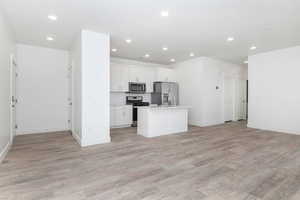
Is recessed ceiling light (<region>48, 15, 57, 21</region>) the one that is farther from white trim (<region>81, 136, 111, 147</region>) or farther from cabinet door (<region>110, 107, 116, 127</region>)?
cabinet door (<region>110, 107, 116, 127</region>)

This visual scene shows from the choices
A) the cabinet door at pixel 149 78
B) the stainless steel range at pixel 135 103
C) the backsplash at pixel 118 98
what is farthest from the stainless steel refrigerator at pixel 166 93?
the backsplash at pixel 118 98

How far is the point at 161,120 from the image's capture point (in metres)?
4.73

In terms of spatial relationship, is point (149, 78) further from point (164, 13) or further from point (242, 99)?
point (242, 99)

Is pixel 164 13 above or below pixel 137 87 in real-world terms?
above

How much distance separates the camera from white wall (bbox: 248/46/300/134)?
4.86 meters

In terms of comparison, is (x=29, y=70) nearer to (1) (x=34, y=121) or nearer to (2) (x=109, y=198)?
(1) (x=34, y=121)

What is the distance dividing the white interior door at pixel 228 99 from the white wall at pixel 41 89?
6501mm

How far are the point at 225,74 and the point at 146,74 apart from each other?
3.53 meters

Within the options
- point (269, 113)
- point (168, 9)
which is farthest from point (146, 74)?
point (269, 113)

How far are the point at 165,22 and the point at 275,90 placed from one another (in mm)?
4574

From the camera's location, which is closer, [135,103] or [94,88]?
[94,88]

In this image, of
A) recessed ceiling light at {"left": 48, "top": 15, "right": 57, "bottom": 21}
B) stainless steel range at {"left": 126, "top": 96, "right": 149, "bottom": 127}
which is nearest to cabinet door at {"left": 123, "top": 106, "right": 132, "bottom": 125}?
stainless steel range at {"left": 126, "top": 96, "right": 149, "bottom": 127}

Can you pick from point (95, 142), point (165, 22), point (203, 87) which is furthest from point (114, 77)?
point (203, 87)

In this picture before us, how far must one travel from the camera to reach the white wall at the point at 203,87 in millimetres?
6129
